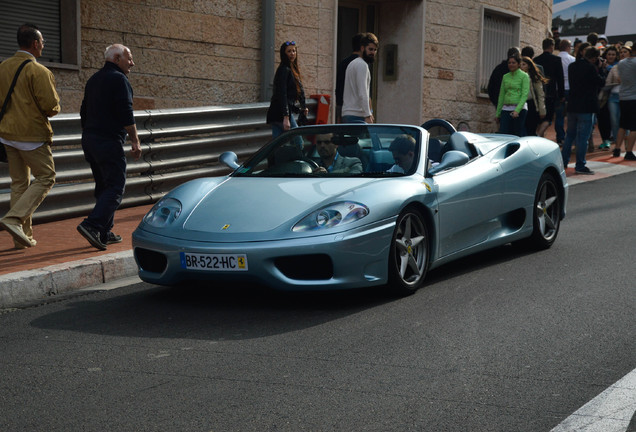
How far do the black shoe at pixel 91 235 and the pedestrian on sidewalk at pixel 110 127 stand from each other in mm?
153

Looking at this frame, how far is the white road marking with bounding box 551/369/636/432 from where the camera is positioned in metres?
3.60

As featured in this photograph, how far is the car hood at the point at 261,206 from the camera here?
5.71 metres

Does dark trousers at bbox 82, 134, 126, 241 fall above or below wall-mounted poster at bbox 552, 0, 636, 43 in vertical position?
below

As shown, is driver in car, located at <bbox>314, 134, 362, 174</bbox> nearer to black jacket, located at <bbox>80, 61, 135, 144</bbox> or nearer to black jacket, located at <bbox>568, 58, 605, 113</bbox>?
black jacket, located at <bbox>80, 61, 135, 144</bbox>

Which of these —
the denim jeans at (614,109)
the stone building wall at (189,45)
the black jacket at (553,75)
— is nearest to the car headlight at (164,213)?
the stone building wall at (189,45)

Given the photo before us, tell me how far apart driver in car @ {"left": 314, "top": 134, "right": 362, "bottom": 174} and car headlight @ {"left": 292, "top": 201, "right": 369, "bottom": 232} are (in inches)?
29.3

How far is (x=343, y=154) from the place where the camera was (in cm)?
670

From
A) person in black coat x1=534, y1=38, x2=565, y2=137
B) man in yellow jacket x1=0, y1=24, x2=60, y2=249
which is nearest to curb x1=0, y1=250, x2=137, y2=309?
man in yellow jacket x1=0, y1=24, x2=60, y2=249

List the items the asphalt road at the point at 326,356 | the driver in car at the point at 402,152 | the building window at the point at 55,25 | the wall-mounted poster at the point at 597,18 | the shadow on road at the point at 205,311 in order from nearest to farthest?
the asphalt road at the point at 326,356 → the shadow on road at the point at 205,311 → the driver in car at the point at 402,152 → the building window at the point at 55,25 → the wall-mounted poster at the point at 597,18

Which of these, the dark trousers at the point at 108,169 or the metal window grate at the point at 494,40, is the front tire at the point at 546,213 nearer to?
the dark trousers at the point at 108,169

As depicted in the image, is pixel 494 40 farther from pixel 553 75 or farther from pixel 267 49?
pixel 267 49

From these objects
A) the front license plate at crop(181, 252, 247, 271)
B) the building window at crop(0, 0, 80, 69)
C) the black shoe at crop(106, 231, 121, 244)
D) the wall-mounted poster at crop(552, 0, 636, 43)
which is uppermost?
the wall-mounted poster at crop(552, 0, 636, 43)

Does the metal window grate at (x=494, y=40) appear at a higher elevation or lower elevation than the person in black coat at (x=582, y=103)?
higher

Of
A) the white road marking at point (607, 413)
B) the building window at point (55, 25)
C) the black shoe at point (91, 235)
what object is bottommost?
the white road marking at point (607, 413)
